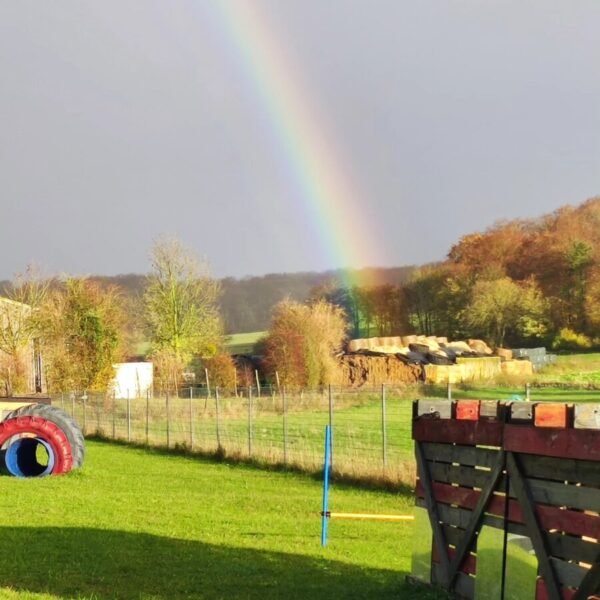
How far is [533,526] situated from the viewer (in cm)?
575

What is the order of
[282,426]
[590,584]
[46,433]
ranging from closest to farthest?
[590,584]
[46,433]
[282,426]

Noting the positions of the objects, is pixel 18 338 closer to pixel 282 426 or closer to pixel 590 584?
pixel 282 426

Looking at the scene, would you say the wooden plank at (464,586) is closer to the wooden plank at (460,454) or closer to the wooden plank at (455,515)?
the wooden plank at (455,515)

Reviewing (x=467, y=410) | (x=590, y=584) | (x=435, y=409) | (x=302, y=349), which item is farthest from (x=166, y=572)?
(x=302, y=349)

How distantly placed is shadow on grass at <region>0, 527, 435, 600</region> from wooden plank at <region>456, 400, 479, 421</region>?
1.52 m

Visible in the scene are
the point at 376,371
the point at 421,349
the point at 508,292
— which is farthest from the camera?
the point at 508,292

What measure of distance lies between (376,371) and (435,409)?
51.9 metres

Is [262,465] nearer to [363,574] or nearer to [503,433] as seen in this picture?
[363,574]

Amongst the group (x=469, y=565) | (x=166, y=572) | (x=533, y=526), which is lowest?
(x=166, y=572)

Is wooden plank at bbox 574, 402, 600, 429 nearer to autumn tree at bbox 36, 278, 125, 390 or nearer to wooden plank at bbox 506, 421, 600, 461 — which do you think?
wooden plank at bbox 506, 421, 600, 461

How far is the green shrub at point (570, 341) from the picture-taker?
76625mm

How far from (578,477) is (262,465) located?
16.0 m

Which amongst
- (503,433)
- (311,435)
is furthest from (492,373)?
(503,433)

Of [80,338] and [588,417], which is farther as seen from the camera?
[80,338]
